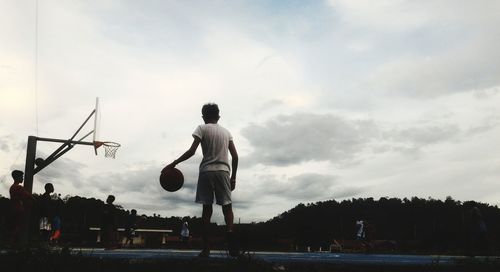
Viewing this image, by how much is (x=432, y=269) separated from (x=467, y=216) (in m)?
9.56

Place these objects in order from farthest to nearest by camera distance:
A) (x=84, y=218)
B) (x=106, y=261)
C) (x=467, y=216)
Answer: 1. (x=84, y=218)
2. (x=467, y=216)
3. (x=106, y=261)

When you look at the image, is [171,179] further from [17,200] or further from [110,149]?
[110,149]

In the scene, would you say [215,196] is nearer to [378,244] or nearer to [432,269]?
[432,269]

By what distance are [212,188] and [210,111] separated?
41.7 inches

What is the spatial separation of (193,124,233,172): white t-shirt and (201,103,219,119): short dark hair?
0.17m

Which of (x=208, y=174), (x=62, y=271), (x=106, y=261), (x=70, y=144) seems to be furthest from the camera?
(x=70, y=144)

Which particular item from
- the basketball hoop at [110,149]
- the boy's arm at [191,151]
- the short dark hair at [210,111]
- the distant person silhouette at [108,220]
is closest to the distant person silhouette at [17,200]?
the distant person silhouette at [108,220]

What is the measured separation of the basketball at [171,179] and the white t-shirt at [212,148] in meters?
0.54

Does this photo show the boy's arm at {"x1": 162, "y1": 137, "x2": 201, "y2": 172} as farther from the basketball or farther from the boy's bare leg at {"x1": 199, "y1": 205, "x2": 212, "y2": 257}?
the boy's bare leg at {"x1": 199, "y1": 205, "x2": 212, "y2": 257}

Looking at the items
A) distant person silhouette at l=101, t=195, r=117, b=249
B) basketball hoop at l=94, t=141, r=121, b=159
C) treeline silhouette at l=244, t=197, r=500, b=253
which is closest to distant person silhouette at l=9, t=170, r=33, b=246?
distant person silhouette at l=101, t=195, r=117, b=249

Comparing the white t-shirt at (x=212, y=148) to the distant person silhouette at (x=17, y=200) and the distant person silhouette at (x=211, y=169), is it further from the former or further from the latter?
the distant person silhouette at (x=17, y=200)

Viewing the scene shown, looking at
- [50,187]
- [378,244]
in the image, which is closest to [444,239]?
[378,244]

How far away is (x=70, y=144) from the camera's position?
19016 mm

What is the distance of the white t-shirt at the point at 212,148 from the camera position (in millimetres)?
6253
